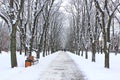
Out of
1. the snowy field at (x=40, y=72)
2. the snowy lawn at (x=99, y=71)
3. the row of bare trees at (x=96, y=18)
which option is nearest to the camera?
the snowy field at (x=40, y=72)

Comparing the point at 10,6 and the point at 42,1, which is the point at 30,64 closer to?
the point at 10,6

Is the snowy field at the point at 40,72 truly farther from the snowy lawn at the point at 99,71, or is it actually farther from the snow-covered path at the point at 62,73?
the snow-covered path at the point at 62,73

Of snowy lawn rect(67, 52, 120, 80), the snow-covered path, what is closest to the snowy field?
snowy lawn rect(67, 52, 120, 80)

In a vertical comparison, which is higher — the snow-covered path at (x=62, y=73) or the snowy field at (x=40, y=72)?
the snowy field at (x=40, y=72)

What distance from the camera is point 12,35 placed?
21.5m

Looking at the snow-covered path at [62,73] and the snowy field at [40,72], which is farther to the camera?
the snow-covered path at [62,73]

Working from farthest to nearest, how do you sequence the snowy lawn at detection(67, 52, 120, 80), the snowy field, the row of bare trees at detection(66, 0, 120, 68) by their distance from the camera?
the row of bare trees at detection(66, 0, 120, 68) → the snowy lawn at detection(67, 52, 120, 80) → the snowy field

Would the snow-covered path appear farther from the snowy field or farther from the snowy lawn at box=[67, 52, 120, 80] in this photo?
the snowy lawn at box=[67, 52, 120, 80]

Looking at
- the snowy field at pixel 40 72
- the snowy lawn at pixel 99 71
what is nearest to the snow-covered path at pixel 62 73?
the snowy field at pixel 40 72

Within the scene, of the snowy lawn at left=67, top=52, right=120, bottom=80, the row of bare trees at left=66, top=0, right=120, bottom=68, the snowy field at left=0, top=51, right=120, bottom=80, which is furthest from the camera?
the row of bare trees at left=66, top=0, right=120, bottom=68

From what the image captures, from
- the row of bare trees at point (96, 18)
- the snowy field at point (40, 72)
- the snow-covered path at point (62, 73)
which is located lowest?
the snow-covered path at point (62, 73)

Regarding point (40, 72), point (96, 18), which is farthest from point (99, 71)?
point (96, 18)

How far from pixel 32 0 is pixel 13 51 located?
584 inches

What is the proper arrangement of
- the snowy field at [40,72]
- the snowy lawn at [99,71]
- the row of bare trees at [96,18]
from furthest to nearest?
the row of bare trees at [96,18] → the snowy lawn at [99,71] → the snowy field at [40,72]
